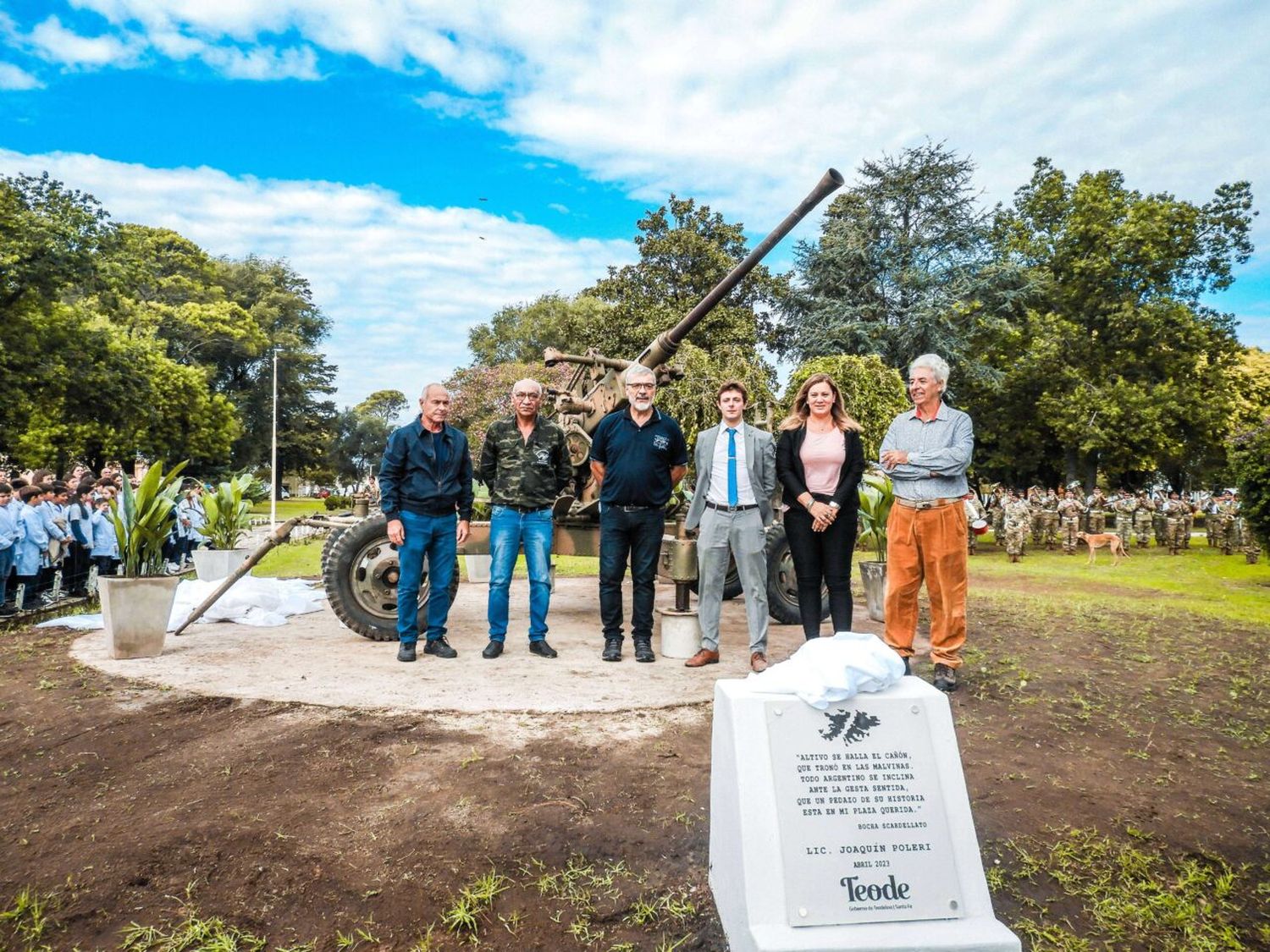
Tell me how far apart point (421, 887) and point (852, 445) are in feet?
10.6

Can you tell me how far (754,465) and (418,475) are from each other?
214cm

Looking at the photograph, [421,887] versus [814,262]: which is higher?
[814,262]

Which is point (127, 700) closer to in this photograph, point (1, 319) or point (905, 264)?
point (1, 319)

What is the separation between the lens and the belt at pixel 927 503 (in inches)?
179

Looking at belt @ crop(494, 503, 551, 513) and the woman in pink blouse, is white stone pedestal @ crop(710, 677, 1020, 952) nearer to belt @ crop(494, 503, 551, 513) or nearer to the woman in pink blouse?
the woman in pink blouse

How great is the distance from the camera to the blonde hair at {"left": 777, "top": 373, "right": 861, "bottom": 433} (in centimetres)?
479

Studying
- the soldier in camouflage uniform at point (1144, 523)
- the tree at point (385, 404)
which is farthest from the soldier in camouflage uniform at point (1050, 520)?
the tree at point (385, 404)

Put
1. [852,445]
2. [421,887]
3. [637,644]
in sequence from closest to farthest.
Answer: [421,887] → [852,445] → [637,644]

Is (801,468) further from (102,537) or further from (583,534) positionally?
(102,537)

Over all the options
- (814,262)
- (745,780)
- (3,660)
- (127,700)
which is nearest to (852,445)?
(745,780)

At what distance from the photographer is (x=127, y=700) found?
4383 mm

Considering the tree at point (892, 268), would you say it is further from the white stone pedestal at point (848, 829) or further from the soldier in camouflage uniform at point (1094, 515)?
the white stone pedestal at point (848, 829)

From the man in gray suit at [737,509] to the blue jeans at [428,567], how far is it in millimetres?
1663

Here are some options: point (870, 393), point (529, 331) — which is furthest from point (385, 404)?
point (870, 393)
